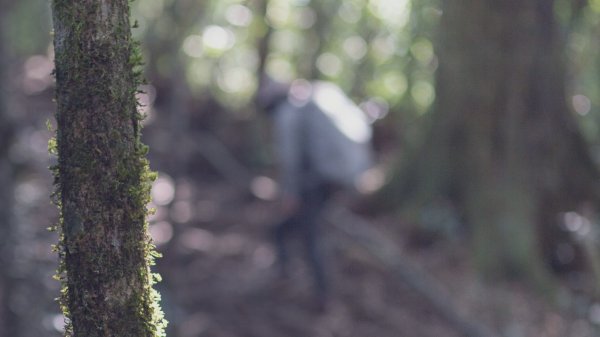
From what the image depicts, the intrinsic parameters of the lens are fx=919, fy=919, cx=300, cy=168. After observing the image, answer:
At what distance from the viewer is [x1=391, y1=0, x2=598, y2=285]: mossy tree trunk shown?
9078mm

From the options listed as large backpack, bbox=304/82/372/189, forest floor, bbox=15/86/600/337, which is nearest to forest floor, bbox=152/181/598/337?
forest floor, bbox=15/86/600/337

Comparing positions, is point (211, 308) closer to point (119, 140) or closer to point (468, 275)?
point (468, 275)

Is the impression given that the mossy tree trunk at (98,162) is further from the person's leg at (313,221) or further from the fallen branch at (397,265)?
the fallen branch at (397,265)

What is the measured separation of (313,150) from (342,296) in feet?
5.58

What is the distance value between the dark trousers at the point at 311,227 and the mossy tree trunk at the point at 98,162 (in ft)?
19.3

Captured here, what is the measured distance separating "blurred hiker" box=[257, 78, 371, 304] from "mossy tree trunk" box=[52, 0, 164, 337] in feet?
18.4

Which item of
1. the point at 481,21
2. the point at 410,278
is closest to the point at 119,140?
the point at 410,278

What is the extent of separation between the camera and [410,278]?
8.88 m

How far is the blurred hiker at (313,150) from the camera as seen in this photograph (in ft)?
25.5

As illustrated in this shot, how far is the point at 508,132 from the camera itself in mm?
9188

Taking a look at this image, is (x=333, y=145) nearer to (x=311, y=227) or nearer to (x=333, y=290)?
(x=311, y=227)

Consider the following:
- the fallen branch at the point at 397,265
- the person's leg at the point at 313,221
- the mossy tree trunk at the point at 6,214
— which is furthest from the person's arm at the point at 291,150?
the mossy tree trunk at the point at 6,214

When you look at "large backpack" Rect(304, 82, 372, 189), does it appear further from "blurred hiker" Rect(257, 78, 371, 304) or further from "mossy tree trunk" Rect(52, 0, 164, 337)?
"mossy tree trunk" Rect(52, 0, 164, 337)

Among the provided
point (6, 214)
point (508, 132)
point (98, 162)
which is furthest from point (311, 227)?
point (98, 162)
